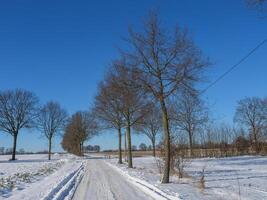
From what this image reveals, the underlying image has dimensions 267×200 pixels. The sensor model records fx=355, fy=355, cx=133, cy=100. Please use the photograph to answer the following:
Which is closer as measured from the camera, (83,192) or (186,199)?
(186,199)

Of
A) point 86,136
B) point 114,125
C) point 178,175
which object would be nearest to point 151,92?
point 178,175

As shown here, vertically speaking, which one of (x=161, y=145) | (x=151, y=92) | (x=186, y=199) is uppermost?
(x=151, y=92)

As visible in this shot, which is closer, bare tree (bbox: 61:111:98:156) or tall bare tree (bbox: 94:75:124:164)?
tall bare tree (bbox: 94:75:124:164)

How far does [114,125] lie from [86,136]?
39.7 metres

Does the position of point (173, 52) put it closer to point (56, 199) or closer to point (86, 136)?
point (56, 199)

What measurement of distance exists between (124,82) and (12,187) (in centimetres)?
781

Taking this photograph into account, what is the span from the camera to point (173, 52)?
1881cm

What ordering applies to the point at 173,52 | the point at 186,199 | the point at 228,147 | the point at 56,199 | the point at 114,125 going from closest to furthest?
the point at 186,199 → the point at 56,199 → the point at 173,52 → the point at 114,125 → the point at 228,147

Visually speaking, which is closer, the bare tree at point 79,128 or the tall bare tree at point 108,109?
the tall bare tree at point 108,109

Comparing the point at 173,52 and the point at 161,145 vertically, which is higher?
the point at 173,52

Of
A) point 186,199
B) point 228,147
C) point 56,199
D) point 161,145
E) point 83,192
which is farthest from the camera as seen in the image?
point 228,147

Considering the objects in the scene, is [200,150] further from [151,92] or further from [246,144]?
[151,92]

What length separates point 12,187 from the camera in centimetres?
1666

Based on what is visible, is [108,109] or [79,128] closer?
[108,109]
